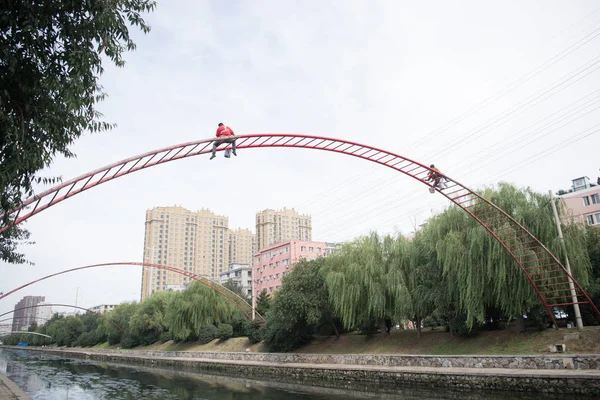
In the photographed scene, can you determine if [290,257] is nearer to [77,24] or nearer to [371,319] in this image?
[371,319]

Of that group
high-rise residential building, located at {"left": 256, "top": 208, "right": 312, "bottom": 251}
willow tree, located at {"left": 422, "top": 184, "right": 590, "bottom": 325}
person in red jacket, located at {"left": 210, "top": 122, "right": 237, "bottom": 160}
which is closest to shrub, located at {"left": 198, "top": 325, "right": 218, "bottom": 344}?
willow tree, located at {"left": 422, "top": 184, "right": 590, "bottom": 325}

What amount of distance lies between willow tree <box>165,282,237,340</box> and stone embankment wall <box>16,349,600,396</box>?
36.5ft

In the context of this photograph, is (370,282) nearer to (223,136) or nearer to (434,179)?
(434,179)

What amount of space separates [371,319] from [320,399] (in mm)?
11296

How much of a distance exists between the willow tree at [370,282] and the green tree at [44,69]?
76.9 feet

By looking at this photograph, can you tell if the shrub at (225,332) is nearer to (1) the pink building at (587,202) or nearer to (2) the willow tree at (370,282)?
(2) the willow tree at (370,282)

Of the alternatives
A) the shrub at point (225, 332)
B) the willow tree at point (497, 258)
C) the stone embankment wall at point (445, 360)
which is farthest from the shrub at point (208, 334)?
the willow tree at point (497, 258)

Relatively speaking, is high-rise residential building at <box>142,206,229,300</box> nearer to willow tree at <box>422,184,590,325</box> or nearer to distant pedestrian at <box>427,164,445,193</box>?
willow tree at <box>422,184,590,325</box>

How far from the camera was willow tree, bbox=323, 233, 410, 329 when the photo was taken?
28.4m

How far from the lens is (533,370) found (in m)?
17.9

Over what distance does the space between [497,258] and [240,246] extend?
130m

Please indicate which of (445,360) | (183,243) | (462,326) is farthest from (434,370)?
(183,243)

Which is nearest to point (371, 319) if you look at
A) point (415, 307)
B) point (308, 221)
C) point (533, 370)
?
point (415, 307)

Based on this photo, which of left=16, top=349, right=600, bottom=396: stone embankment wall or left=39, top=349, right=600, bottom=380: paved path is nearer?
left=39, top=349, right=600, bottom=380: paved path
